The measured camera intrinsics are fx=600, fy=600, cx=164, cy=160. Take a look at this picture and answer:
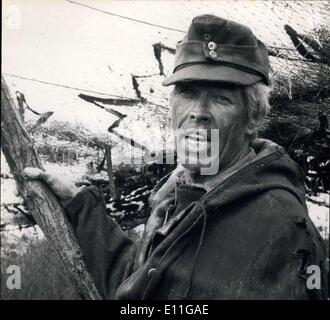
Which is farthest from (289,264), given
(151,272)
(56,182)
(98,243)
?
(56,182)

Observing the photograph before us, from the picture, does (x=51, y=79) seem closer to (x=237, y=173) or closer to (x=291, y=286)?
(x=237, y=173)

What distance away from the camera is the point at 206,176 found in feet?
8.55

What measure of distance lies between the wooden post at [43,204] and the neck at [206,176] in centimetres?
66

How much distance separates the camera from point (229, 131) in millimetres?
2562

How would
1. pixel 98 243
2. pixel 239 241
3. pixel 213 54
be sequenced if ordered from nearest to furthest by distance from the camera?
1. pixel 239 241
2. pixel 213 54
3. pixel 98 243

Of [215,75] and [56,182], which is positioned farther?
[56,182]

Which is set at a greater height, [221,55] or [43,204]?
[221,55]

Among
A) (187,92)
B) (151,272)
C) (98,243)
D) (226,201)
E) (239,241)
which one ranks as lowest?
(98,243)

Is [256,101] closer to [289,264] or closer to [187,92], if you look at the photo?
[187,92]

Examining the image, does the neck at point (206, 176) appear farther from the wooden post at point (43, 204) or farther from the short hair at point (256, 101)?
the wooden post at point (43, 204)

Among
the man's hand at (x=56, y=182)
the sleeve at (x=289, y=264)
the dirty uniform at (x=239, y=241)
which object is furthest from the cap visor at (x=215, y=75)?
the man's hand at (x=56, y=182)

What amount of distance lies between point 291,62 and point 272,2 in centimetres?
38

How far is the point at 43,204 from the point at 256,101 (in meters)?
1.10

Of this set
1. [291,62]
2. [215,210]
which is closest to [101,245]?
[215,210]
